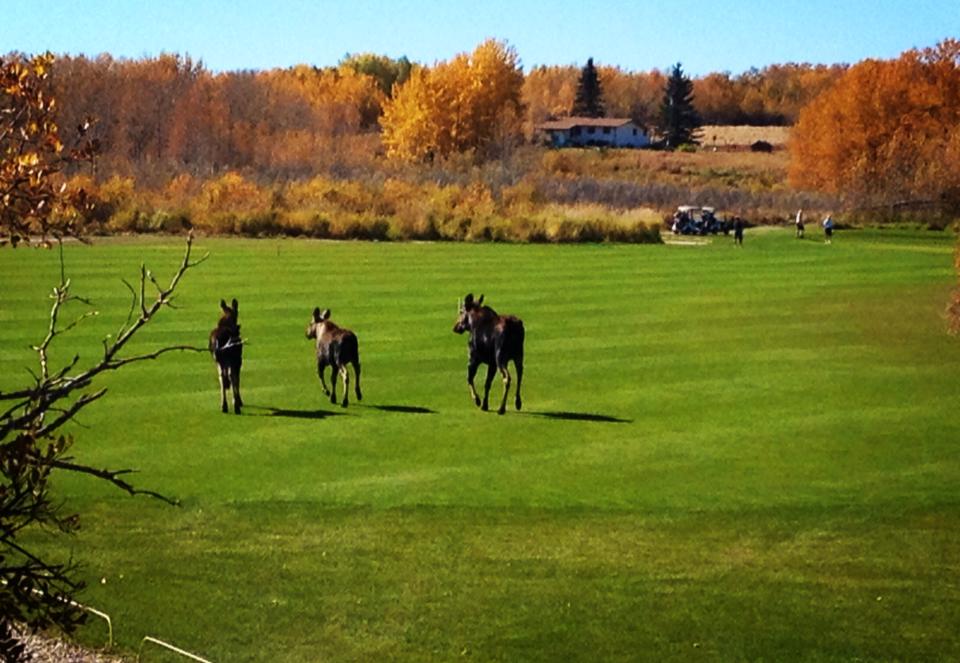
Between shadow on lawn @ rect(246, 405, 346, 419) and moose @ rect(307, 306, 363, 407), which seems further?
moose @ rect(307, 306, 363, 407)

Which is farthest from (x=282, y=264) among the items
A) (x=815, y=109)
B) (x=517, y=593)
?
(x=815, y=109)

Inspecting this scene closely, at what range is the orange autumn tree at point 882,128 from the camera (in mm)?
83688

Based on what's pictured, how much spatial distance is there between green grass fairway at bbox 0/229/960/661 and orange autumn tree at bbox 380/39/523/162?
85.3 meters

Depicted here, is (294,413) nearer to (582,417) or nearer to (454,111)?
(582,417)

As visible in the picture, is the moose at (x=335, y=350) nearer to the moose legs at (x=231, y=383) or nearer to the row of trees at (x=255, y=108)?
the moose legs at (x=231, y=383)

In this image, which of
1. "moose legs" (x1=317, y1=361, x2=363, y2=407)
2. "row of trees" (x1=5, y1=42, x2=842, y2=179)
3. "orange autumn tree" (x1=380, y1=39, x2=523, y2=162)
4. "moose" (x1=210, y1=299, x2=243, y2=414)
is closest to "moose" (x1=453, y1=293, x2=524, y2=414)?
"moose legs" (x1=317, y1=361, x2=363, y2=407)

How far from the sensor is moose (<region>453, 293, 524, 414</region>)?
18875 mm

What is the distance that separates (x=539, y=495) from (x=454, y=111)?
103 meters

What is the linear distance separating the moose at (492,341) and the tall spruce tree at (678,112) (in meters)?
135

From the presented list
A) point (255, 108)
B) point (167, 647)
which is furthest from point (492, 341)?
point (255, 108)

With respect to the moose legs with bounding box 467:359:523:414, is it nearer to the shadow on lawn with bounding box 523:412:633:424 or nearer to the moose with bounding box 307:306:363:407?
the shadow on lawn with bounding box 523:412:633:424

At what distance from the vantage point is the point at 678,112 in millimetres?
155625

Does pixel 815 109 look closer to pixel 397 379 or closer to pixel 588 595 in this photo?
pixel 397 379

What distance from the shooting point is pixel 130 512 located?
14008 millimetres
